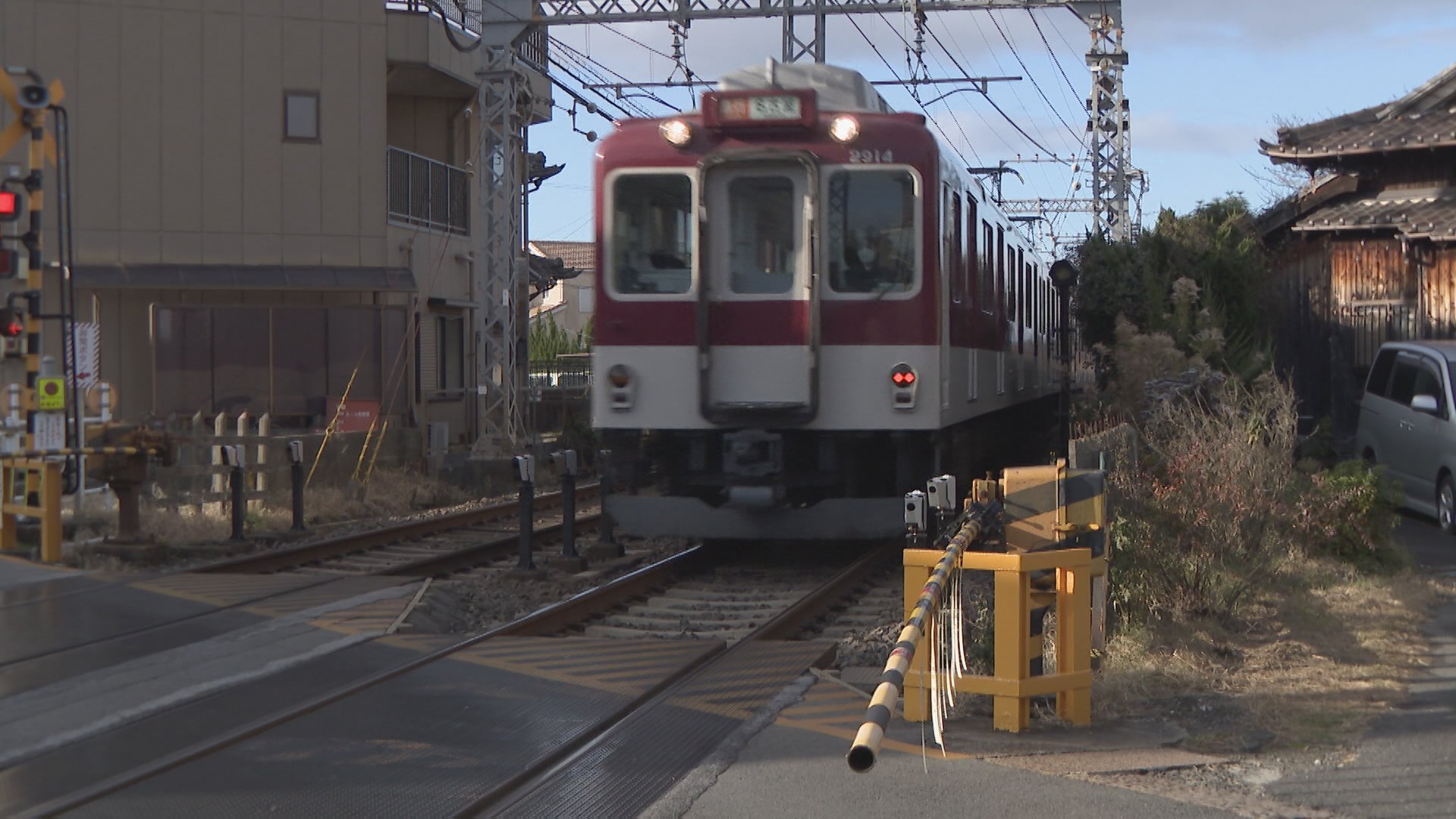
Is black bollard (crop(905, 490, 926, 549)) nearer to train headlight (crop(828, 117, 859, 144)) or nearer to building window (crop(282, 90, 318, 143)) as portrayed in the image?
train headlight (crop(828, 117, 859, 144))

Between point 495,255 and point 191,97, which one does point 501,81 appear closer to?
point 495,255

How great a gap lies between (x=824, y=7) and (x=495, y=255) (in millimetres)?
5352

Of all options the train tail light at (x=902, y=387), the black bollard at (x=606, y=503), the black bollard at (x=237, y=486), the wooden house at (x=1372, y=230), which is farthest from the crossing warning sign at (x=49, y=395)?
the wooden house at (x=1372, y=230)

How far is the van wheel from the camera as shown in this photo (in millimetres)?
11789

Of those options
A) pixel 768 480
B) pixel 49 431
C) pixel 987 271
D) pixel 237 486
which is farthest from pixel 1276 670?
pixel 49 431

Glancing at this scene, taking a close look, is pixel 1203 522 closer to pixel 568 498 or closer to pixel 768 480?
pixel 768 480

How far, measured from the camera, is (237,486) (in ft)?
39.7

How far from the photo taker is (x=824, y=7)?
757 inches

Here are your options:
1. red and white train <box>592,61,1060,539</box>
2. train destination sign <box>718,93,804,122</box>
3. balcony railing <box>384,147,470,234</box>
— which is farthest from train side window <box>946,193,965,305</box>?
balcony railing <box>384,147,470,234</box>

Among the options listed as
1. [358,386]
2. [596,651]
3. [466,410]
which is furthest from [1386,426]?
[466,410]

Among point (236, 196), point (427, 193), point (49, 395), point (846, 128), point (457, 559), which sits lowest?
point (457, 559)

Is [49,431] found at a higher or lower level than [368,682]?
higher

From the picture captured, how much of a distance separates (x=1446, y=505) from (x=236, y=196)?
15304mm

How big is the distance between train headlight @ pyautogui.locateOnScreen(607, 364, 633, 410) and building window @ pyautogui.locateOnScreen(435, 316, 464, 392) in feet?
42.8
